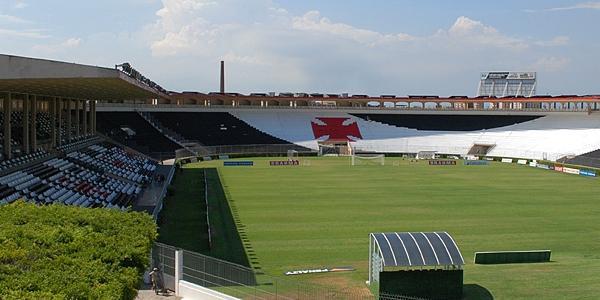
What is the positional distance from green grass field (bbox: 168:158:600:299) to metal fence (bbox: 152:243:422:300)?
169 cm

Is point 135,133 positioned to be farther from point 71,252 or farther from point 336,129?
point 71,252

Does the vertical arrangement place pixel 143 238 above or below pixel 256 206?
above

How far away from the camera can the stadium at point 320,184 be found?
18898mm

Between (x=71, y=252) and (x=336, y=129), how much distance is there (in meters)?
80.1

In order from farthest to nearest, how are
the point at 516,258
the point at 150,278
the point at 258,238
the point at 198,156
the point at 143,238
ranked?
the point at 198,156
the point at 258,238
the point at 516,258
the point at 150,278
the point at 143,238

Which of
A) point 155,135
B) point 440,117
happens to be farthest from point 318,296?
point 440,117

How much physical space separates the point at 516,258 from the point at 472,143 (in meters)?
64.9

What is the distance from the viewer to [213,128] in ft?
277

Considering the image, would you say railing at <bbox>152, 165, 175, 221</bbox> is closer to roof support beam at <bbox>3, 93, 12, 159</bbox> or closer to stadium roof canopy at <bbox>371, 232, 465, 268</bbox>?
roof support beam at <bbox>3, 93, 12, 159</bbox>

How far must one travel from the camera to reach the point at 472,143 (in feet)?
282

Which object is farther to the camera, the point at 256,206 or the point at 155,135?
the point at 155,135

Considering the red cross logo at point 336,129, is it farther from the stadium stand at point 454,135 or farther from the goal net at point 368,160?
the goal net at point 368,160

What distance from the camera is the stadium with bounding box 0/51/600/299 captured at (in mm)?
18898

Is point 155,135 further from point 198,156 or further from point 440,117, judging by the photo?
point 440,117
